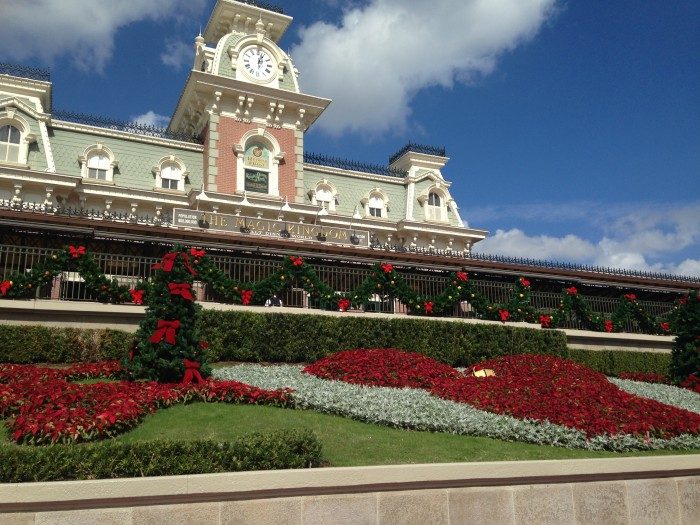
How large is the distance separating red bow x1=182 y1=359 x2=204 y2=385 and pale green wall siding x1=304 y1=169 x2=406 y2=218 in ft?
78.6

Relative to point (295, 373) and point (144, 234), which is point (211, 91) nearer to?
point (144, 234)

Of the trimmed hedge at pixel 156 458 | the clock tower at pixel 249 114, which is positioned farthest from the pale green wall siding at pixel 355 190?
the trimmed hedge at pixel 156 458

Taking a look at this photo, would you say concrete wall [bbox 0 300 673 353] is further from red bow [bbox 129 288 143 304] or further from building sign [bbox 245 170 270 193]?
building sign [bbox 245 170 270 193]

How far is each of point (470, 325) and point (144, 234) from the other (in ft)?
35.2

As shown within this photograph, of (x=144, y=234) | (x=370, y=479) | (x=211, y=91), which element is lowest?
(x=370, y=479)

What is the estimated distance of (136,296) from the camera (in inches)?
639

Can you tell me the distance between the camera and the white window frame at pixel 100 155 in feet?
96.8

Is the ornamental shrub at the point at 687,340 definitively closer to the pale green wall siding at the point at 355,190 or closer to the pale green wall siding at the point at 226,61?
the pale green wall siding at the point at 355,190

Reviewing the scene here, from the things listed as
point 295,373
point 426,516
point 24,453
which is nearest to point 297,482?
point 426,516

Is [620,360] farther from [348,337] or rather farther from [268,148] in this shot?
[268,148]

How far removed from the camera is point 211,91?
31.2m

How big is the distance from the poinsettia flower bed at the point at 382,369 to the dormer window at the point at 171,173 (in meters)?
19.4

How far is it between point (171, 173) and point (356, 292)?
56.1ft

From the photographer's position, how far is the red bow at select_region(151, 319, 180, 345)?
38.4 ft
